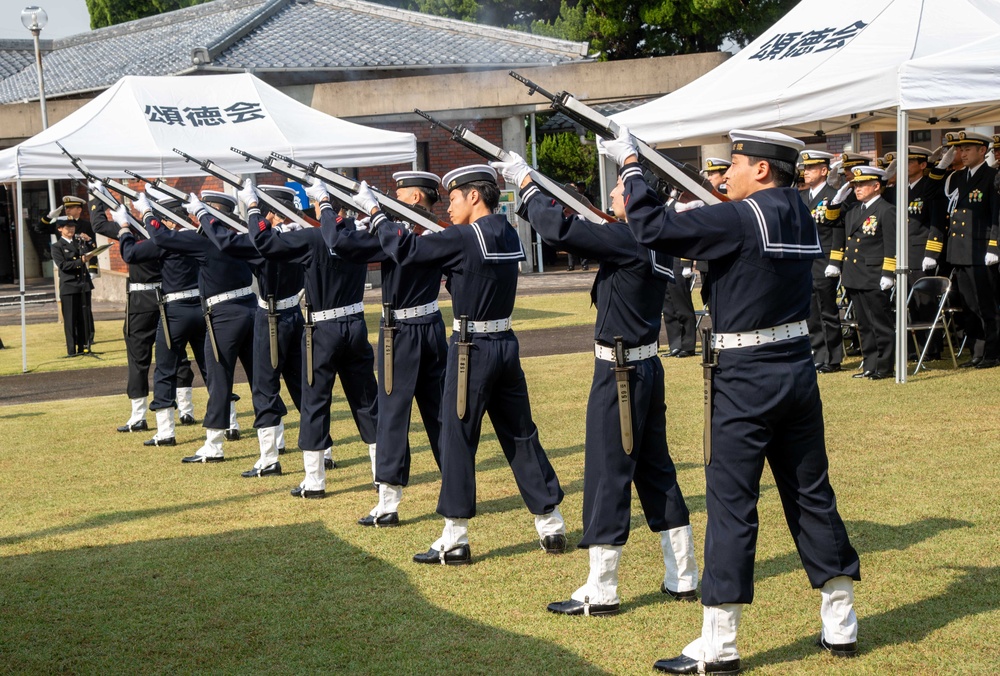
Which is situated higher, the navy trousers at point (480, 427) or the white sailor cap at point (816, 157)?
the white sailor cap at point (816, 157)

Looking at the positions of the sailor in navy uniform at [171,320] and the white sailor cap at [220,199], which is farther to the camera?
the sailor in navy uniform at [171,320]

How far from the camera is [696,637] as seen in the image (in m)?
4.97

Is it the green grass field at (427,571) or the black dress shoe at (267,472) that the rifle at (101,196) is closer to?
the green grass field at (427,571)

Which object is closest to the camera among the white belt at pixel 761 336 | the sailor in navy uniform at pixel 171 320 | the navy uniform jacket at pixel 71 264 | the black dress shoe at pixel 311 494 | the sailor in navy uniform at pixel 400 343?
the white belt at pixel 761 336

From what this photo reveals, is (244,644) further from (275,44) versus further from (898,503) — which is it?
(275,44)

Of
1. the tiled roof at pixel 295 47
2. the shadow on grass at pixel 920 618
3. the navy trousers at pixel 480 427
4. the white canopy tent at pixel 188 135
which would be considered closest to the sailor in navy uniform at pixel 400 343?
the navy trousers at pixel 480 427

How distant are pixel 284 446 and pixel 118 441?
181 cm

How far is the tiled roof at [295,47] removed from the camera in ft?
88.8

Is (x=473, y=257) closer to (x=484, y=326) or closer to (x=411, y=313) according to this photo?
(x=484, y=326)

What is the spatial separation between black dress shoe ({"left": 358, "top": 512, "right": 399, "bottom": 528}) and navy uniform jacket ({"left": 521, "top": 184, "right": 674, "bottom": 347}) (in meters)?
2.19

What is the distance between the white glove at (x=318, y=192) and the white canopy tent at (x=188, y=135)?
6.12 metres

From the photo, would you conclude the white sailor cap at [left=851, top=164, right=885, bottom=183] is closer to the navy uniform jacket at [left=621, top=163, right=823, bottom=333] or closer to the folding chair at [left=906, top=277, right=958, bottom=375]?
the folding chair at [left=906, top=277, right=958, bottom=375]

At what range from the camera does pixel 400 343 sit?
7004mm

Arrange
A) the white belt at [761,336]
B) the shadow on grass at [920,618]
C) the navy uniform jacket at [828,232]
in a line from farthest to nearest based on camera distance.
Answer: the navy uniform jacket at [828,232] → the shadow on grass at [920,618] → the white belt at [761,336]
